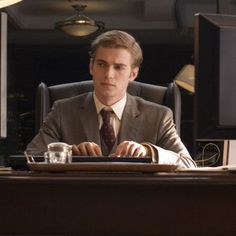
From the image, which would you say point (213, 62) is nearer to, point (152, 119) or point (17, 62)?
point (152, 119)

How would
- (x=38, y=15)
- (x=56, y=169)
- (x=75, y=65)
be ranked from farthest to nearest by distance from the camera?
(x=75, y=65) < (x=38, y=15) < (x=56, y=169)

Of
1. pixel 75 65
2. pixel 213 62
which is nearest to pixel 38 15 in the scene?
pixel 75 65

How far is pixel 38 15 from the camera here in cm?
997

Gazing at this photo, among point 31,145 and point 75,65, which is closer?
point 31,145

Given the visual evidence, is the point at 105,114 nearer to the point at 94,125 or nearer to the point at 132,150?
the point at 94,125

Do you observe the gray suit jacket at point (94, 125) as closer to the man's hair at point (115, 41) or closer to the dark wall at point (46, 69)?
the man's hair at point (115, 41)

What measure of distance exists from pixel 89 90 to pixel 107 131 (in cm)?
35

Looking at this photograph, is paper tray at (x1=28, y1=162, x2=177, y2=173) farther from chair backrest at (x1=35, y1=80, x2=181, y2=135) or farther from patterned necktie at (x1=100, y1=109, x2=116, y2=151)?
chair backrest at (x1=35, y1=80, x2=181, y2=135)
